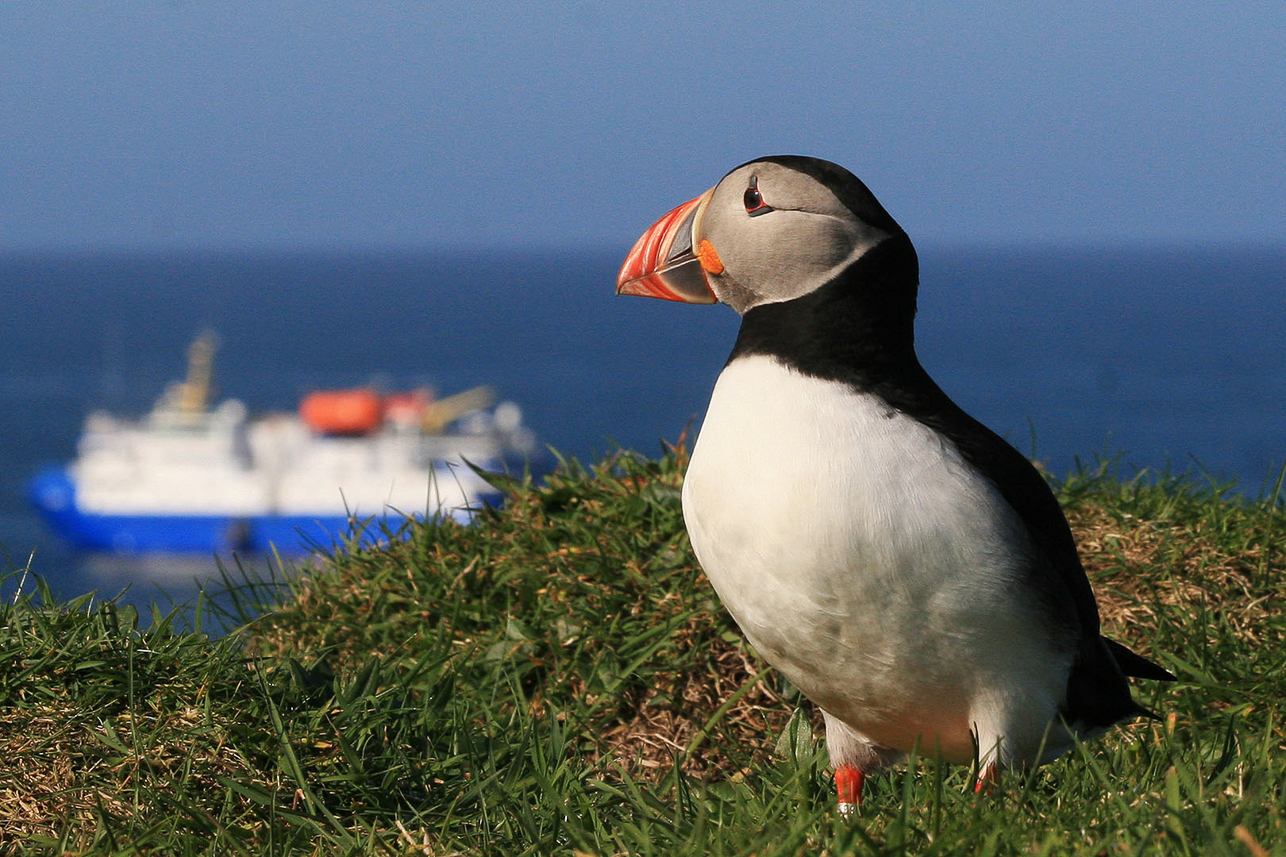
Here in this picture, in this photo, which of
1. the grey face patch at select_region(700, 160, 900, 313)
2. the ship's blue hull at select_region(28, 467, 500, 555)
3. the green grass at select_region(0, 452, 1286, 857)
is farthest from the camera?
the ship's blue hull at select_region(28, 467, 500, 555)

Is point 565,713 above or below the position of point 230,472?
above

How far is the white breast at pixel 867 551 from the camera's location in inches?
107

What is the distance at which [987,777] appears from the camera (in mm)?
2926

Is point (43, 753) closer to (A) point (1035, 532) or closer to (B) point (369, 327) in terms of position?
(A) point (1035, 532)

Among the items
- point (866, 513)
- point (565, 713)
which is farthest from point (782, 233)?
point (565, 713)

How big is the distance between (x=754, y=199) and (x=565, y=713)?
1724 millimetres

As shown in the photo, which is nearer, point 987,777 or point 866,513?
point 866,513

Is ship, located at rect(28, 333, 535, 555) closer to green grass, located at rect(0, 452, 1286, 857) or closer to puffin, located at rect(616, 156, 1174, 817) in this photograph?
green grass, located at rect(0, 452, 1286, 857)

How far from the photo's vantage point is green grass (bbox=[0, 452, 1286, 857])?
2.66m

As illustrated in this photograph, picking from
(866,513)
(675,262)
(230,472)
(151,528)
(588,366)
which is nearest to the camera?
(866,513)

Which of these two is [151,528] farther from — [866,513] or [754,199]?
[866,513]

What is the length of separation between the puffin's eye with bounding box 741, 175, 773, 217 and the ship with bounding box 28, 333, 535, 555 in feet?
128

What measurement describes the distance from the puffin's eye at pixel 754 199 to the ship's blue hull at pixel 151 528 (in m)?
43.3

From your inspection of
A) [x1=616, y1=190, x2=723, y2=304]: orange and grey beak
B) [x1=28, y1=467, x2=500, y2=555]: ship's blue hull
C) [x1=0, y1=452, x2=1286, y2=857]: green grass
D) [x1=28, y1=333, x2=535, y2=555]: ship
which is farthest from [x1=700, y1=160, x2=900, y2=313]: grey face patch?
[x1=28, y1=467, x2=500, y2=555]: ship's blue hull
